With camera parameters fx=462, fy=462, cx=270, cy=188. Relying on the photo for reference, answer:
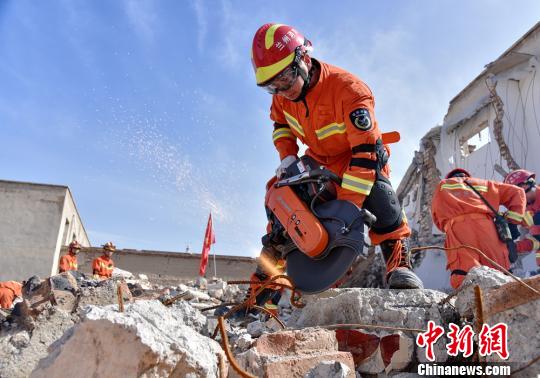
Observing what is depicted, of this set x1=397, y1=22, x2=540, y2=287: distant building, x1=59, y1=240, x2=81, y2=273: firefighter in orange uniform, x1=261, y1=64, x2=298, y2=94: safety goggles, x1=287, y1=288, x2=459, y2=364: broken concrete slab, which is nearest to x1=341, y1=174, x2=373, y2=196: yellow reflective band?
x1=287, y1=288, x2=459, y2=364: broken concrete slab

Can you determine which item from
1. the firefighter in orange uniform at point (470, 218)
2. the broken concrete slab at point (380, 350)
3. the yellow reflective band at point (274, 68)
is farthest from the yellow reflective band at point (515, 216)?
the broken concrete slab at point (380, 350)

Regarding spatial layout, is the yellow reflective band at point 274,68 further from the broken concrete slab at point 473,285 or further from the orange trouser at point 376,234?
the broken concrete slab at point 473,285

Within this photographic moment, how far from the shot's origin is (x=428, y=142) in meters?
13.7

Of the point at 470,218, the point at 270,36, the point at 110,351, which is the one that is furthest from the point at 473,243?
the point at 110,351

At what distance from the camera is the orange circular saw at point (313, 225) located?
2.61m

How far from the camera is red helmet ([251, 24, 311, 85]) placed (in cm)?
288

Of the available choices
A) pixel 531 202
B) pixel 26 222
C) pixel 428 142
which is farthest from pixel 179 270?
pixel 531 202

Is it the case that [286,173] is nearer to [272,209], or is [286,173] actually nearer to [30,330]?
[272,209]

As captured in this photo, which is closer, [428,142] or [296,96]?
[296,96]

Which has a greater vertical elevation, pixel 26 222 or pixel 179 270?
pixel 26 222

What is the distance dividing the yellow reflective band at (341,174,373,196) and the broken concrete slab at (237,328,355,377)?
1.04 m

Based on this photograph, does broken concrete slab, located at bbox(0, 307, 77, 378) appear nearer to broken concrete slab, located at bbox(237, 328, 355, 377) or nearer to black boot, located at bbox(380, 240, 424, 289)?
broken concrete slab, located at bbox(237, 328, 355, 377)

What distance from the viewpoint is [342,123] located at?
2947 mm

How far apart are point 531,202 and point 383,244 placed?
4.32 meters
